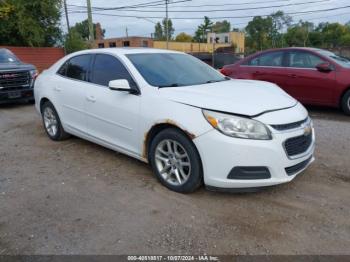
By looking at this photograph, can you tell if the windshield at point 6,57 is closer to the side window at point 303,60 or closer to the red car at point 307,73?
the red car at point 307,73

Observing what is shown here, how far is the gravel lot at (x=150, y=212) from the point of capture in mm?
2902

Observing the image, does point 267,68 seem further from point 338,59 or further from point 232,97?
point 232,97

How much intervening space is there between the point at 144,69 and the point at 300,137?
2.00 m

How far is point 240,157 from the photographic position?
130 inches

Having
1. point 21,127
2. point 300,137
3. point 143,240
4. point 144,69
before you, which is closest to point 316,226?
point 300,137

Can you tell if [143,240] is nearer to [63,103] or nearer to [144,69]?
[144,69]

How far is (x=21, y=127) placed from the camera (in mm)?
7227

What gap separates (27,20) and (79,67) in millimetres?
16602

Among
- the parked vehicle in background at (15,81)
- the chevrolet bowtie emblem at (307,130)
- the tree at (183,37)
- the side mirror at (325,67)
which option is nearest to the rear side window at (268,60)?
the side mirror at (325,67)

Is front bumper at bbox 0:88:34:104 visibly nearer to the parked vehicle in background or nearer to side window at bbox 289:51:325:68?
the parked vehicle in background

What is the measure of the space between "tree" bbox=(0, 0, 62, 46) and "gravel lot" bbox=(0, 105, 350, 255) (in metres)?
16.9

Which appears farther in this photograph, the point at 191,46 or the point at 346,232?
the point at 191,46

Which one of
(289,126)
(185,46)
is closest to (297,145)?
(289,126)

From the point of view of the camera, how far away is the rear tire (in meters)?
5.72
